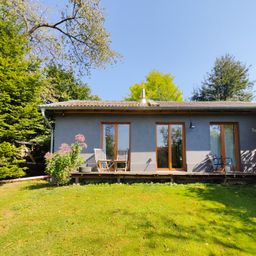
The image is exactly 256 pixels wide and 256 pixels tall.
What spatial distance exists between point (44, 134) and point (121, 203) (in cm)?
803

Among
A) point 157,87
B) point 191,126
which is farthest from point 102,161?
point 157,87

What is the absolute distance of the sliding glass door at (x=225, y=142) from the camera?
8664mm

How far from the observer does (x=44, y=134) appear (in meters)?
12.0

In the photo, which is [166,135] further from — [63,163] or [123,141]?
[63,163]

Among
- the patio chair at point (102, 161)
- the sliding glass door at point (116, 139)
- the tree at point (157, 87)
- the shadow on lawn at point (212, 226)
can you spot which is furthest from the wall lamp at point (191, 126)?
the tree at point (157, 87)

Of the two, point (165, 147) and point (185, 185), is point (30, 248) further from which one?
point (165, 147)

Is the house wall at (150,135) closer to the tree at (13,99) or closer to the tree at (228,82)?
the tree at (13,99)

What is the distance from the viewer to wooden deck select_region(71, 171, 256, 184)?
294 inches

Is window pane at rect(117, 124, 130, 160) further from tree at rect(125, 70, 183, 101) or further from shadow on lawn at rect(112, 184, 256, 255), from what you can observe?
tree at rect(125, 70, 183, 101)

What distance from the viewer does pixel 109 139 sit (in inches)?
350

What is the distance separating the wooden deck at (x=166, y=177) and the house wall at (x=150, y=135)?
2.48ft

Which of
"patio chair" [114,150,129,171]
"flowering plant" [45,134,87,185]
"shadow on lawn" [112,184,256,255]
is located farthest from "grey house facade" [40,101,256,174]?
"shadow on lawn" [112,184,256,255]

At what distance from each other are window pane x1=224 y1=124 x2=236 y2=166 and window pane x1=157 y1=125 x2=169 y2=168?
2.42 meters

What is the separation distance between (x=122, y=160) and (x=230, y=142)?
4.47m
